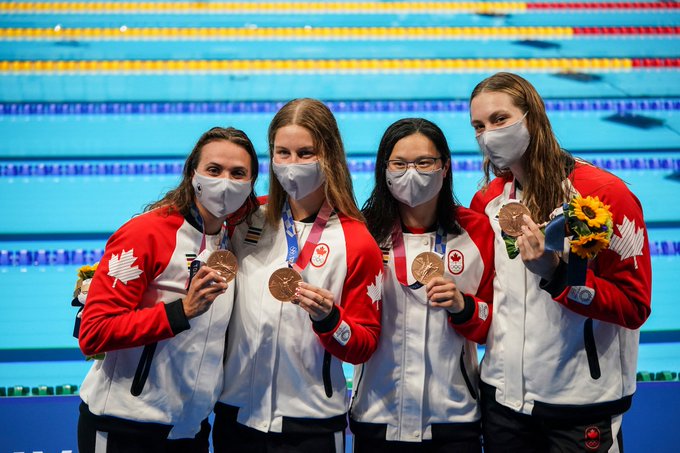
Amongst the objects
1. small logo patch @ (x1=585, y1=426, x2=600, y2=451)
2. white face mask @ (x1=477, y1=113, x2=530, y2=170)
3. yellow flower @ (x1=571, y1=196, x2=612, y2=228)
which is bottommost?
small logo patch @ (x1=585, y1=426, x2=600, y2=451)

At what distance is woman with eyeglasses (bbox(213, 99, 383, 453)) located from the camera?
220 centimetres

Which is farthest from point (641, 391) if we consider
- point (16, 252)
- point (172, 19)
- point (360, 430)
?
point (172, 19)

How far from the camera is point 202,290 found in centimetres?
201

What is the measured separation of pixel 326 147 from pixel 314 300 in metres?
0.53

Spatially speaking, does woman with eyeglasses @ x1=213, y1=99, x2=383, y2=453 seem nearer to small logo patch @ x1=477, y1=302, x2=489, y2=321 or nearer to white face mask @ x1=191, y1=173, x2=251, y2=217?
white face mask @ x1=191, y1=173, x2=251, y2=217

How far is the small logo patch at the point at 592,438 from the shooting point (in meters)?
2.19

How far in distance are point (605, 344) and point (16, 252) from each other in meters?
4.35

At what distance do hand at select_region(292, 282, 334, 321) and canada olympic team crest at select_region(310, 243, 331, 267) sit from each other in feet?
0.54

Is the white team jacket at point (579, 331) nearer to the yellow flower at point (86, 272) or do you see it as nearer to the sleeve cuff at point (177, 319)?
the sleeve cuff at point (177, 319)

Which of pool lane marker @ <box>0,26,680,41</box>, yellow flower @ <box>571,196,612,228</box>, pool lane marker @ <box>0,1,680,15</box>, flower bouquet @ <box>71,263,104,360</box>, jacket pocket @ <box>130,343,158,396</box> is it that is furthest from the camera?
pool lane marker @ <box>0,1,680,15</box>

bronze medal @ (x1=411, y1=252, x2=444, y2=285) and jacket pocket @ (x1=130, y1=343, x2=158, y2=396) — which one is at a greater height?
bronze medal @ (x1=411, y1=252, x2=444, y2=285)

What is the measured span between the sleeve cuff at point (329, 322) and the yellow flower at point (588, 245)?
688 mm

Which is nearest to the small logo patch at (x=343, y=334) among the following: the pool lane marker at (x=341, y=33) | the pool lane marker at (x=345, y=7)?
the pool lane marker at (x=341, y=33)

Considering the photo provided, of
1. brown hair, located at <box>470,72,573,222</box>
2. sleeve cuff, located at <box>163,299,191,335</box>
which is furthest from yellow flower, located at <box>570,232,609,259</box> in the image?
sleeve cuff, located at <box>163,299,191,335</box>
